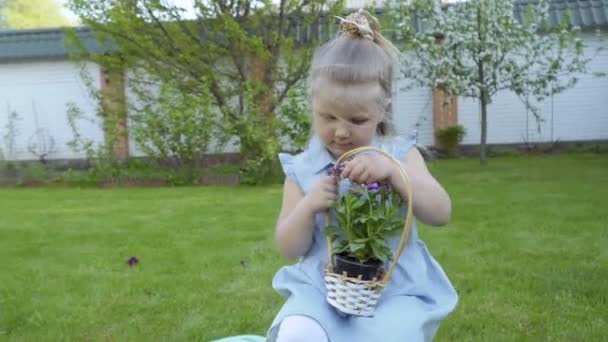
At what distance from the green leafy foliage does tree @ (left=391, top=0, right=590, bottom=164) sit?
910cm

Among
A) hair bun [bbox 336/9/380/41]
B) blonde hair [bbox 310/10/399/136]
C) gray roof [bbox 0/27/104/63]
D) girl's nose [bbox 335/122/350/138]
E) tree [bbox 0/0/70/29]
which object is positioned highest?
tree [bbox 0/0/70/29]

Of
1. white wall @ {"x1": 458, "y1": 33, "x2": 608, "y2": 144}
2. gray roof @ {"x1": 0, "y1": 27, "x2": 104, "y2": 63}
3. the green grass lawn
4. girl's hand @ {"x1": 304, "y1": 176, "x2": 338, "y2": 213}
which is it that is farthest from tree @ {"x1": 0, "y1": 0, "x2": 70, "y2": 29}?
girl's hand @ {"x1": 304, "y1": 176, "x2": 338, "y2": 213}

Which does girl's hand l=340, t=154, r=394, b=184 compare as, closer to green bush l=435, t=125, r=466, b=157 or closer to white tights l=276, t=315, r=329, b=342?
white tights l=276, t=315, r=329, b=342

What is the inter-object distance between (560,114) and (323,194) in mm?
11793

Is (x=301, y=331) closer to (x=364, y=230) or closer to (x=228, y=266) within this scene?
(x=364, y=230)

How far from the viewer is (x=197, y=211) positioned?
6.90m

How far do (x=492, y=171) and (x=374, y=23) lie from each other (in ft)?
26.5

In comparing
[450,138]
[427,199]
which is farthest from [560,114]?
[427,199]

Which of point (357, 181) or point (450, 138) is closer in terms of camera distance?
point (357, 181)

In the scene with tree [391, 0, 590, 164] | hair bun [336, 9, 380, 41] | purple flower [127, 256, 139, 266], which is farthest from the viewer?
tree [391, 0, 590, 164]

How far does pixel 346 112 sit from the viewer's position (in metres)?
1.92

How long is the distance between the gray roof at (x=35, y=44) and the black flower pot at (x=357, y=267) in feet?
39.8

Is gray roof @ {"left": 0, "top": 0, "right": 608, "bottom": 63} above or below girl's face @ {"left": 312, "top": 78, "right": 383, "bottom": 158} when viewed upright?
above

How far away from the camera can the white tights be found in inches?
69.3
